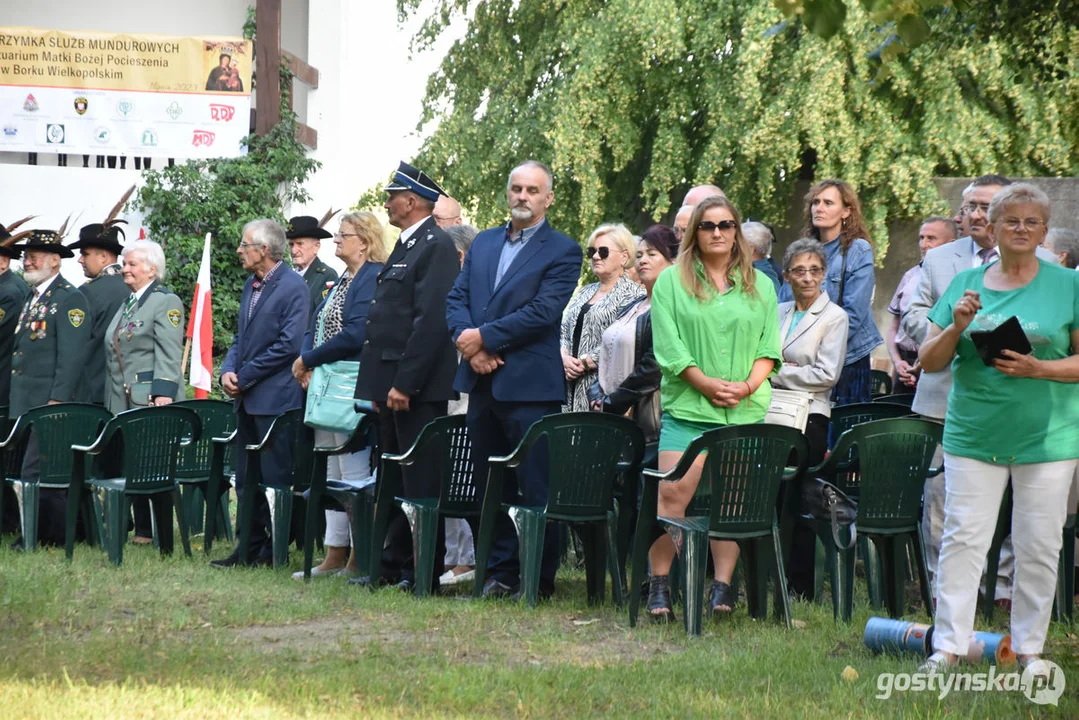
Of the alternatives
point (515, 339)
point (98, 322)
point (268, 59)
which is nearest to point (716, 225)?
point (515, 339)

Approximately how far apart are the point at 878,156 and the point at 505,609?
391 inches

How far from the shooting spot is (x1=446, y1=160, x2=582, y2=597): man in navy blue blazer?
7242 mm

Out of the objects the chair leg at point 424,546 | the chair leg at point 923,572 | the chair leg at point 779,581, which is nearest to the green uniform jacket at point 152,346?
the chair leg at point 424,546

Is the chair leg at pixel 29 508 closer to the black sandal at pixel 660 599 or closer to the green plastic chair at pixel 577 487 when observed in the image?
the green plastic chair at pixel 577 487

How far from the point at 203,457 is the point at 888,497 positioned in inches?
198

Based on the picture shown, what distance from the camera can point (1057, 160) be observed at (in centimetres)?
1574

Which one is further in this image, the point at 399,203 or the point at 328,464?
the point at 328,464

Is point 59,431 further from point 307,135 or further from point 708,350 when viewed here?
point 307,135

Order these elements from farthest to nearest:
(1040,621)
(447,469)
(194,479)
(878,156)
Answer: (878,156), (194,479), (447,469), (1040,621)

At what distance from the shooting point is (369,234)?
8.66m

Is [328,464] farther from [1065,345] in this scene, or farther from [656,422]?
[1065,345]

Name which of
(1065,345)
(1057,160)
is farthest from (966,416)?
(1057,160)

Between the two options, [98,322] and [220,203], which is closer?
[98,322]

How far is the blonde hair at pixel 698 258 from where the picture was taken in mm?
6719
